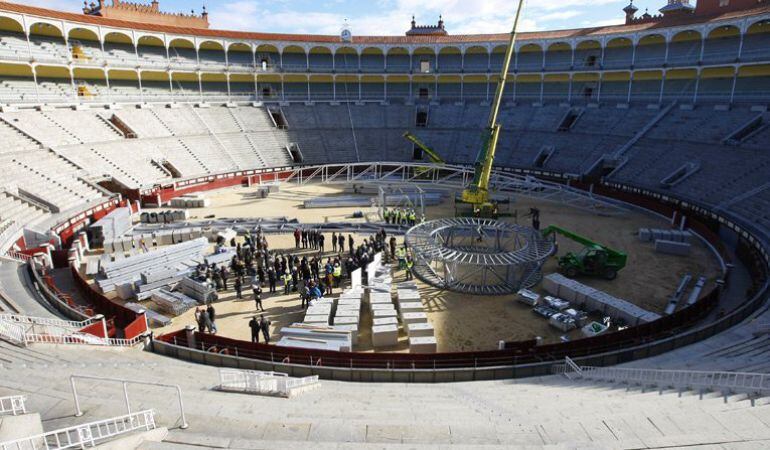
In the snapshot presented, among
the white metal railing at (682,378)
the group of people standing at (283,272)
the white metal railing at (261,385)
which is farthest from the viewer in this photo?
the group of people standing at (283,272)

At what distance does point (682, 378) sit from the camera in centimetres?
1027

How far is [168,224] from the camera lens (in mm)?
27938

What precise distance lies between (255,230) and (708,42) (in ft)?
142

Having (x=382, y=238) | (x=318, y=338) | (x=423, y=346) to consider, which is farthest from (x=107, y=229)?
(x=423, y=346)

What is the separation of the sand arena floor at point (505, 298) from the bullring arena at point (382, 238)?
0.14m

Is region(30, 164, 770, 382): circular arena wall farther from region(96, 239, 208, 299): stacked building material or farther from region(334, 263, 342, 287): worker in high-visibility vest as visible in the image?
region(334, 263, 342, 287): worker in high-visibility vest

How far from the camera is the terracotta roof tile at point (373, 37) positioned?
3806 centimetres

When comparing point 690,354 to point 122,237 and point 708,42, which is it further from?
point 708,42

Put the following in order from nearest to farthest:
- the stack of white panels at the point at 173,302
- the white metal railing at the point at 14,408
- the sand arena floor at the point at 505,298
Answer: the white metal railing at the point at 14,408
the sand arena floor at the point at 505,298
the stack of white panels at the point at 173,302

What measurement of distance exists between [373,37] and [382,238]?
128 ft

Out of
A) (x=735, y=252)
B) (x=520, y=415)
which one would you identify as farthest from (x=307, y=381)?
(x=735, y=252)

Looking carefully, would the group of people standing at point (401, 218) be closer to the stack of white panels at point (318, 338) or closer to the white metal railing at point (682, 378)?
the stack of white panels at point (318, 338)

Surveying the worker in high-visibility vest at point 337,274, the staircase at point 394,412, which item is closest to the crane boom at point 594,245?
the staircase at point 394,412

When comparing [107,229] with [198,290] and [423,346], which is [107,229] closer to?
[198,290]
